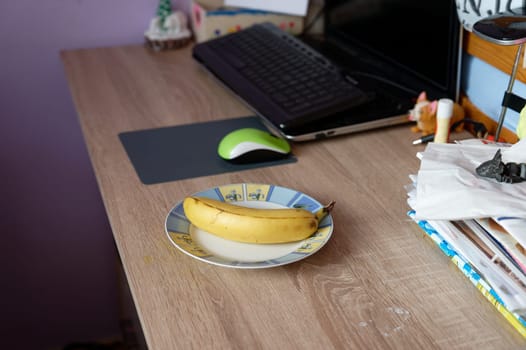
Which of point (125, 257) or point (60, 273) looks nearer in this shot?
point (125, 257)

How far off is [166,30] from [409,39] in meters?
0.62

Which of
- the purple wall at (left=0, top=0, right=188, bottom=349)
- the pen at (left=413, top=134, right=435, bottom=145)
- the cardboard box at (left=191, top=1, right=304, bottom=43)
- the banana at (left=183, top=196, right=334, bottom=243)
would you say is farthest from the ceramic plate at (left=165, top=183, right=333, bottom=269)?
the purple wall at (left=0, top=0, right=188, bottom=349)

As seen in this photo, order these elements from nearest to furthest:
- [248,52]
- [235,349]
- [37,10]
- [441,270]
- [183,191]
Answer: [235,349]
[441,270]
[183,191]
[248,52]
[37,10]

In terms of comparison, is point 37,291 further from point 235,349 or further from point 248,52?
point 235,349

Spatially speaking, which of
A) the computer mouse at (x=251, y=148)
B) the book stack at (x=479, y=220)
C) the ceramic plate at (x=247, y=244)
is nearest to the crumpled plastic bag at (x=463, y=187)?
the book stack at (x=479, y=220)

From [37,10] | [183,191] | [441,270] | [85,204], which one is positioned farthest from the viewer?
[85,204]

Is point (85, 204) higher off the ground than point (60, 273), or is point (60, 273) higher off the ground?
point (85, 204)

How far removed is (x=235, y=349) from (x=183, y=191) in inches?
12.9

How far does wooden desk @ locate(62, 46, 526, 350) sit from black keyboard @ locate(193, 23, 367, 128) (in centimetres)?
6

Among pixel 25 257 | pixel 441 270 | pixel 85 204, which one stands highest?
pixel 441 270

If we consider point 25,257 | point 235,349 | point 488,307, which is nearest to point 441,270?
point 488,307

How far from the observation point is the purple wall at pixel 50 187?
5.00 ft

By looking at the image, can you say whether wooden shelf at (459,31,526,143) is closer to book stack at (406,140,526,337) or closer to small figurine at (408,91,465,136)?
small figurine at (408,91,465,136)

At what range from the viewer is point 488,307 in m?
0.68
